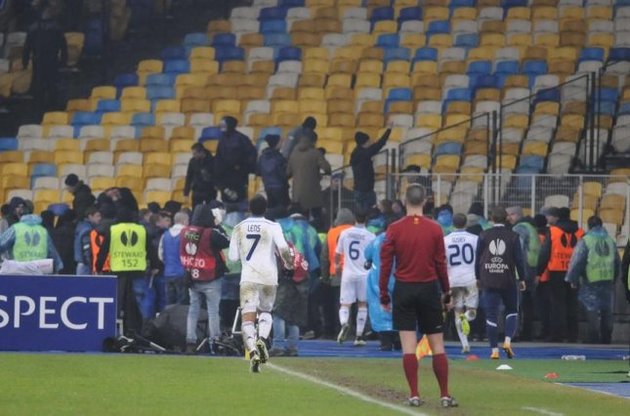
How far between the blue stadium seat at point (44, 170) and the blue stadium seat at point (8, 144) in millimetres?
916

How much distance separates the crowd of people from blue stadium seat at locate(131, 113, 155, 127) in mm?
5788

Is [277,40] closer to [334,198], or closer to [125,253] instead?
[334,198]

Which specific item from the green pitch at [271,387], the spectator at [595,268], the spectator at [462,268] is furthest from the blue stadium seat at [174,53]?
the green pitch at [271,387]

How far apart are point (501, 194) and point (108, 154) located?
964 centimetres

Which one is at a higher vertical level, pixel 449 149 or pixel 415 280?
pixel 449 149

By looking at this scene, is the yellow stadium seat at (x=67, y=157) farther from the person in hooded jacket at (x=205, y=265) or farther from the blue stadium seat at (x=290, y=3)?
the person in hooded jacket at (x=205, y=265)

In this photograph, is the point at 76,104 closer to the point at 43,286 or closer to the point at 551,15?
the point at 551,15

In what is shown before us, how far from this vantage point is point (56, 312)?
2392 centimetres

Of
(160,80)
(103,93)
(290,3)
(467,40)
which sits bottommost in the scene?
(103,93)

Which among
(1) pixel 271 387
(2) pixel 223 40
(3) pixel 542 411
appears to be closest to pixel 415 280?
(3) pixel 542 411

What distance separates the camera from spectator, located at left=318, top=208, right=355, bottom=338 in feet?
90.9

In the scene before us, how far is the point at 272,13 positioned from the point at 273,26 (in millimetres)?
460

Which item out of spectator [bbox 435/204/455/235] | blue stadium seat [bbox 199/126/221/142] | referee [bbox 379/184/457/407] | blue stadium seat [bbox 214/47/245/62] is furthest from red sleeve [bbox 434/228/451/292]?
blue stadium seat [bbox 214/47/245/62]

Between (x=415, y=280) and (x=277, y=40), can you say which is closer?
(x=415, y=280)
